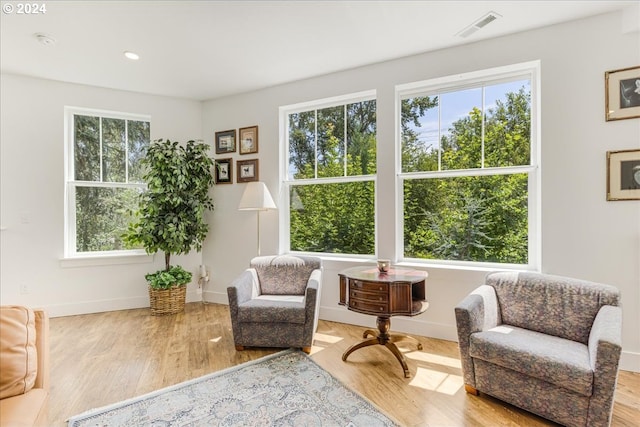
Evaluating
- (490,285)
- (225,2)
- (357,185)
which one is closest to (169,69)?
(225,2)

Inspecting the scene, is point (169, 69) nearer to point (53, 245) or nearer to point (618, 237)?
point (53, 245)

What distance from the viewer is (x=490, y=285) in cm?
244

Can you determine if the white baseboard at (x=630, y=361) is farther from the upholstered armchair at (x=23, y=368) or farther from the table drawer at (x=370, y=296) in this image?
the upholstered armchair at (x=23, y=368)

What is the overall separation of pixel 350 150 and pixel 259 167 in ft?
3.87

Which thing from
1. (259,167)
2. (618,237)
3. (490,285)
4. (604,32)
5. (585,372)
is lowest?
(585,372)

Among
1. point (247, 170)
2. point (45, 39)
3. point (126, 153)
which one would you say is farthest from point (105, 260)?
point (45, 39)

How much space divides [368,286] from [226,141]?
2.85 m

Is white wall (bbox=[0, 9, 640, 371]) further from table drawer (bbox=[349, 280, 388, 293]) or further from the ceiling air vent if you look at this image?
table drawer (bbox=[349, 280, 388, 293])

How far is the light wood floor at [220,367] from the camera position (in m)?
1.94

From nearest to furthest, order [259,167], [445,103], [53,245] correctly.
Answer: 1. [445,103]
2. [53,245]
3. [259,167]

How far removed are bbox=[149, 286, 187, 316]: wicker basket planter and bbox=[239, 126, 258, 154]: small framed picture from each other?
1.89 m

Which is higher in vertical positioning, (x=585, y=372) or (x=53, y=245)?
(x=53, y=245)

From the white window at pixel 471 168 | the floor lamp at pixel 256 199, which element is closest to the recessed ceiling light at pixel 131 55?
the floor lamp at pixel 256 199

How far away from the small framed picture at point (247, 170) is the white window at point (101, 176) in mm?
1254
